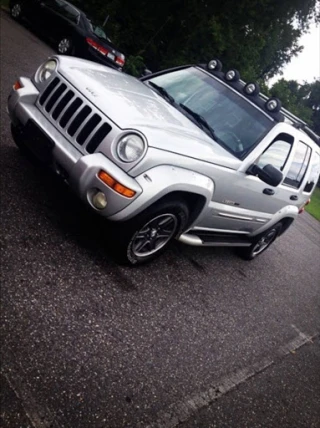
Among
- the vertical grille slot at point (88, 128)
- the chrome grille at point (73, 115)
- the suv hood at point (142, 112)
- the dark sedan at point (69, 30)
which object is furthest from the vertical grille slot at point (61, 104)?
the dark sedan at point (69, 30)

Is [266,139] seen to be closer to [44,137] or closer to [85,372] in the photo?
[44,137]

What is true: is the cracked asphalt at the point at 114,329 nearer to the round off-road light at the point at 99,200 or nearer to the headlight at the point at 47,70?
Result: the round off-road light at the point at 99,200

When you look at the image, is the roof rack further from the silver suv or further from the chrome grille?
the chrome grille

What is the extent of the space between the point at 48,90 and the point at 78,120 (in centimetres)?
55

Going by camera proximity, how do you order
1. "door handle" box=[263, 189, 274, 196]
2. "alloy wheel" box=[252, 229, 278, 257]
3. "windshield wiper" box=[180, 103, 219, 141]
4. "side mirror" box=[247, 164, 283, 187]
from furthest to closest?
"alloy wheel" box=[252, 229, 278, 257] → "door handle" box=[263, 189, 274, 196] → "windshield wiper" box=[180, 103, 219, 141] → "side mirror" box=[247, 164, 283, 187]

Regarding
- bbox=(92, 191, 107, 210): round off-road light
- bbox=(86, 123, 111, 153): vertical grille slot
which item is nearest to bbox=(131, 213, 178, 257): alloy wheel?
bbox=(92, 191, 107, 210): round off-road light

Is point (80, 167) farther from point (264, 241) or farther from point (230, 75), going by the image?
point (264, 241)

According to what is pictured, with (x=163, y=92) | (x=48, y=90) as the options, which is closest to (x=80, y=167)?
(x=48, y=90)

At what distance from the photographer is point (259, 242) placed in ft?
17.6

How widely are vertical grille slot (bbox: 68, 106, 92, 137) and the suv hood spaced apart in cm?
9

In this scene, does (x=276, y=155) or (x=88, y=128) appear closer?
(x=88, y=128)

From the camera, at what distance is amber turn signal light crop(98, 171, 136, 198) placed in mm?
2723

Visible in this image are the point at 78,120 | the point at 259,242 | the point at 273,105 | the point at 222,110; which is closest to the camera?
the point at 78,120

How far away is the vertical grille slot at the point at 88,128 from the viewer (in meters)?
2.93
